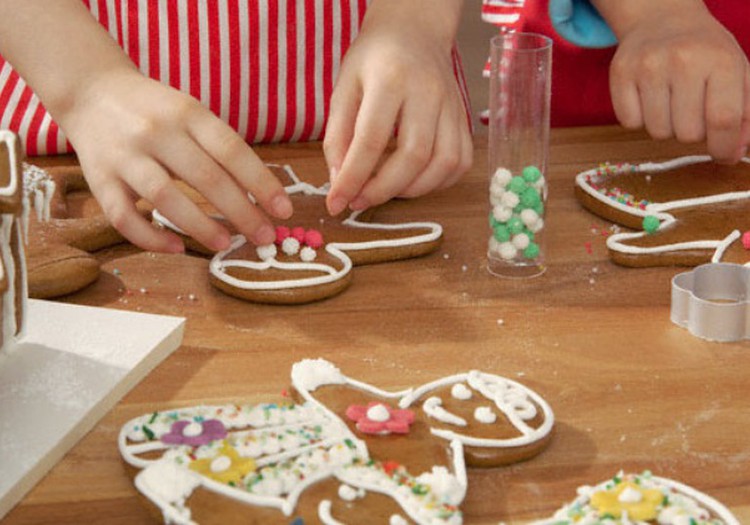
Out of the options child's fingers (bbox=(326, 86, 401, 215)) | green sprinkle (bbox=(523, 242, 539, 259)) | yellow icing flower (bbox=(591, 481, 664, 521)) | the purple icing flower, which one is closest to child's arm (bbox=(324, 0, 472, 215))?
child's fingers (bbox=(326, 86, 401, 215))

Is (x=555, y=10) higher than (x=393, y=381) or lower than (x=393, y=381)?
higher

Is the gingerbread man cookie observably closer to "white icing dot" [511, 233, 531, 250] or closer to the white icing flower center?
"white icing dot" [511, 233, 531, 250]

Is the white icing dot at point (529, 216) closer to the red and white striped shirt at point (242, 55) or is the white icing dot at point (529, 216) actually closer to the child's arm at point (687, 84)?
the child's arm at point (687, 84)

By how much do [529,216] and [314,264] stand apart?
196 mm

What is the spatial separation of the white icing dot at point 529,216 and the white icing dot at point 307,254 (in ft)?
0.62

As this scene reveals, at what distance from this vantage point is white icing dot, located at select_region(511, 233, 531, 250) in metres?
1.06

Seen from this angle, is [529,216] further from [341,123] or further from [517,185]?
[341,123]

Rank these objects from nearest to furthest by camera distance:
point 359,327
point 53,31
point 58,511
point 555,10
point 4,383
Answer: point 58,511 → point 4,383 → point 359,327 → point 53,31 → point 555,10

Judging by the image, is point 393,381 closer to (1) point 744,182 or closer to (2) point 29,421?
(2) point 29,421

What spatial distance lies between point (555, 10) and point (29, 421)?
81 cm

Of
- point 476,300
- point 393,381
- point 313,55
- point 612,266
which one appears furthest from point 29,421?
point 313,55

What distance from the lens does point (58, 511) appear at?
2.47 ft

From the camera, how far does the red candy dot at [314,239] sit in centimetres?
108

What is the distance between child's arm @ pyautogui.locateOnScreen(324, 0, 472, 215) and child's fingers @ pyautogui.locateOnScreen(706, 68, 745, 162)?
253mm
